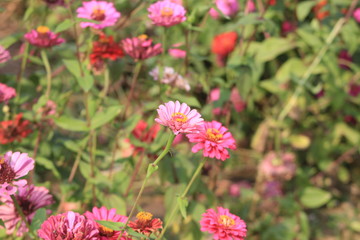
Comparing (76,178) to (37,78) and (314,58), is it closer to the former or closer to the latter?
(37,78)

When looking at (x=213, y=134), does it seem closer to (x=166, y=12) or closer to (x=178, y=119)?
(x=178, y=119)

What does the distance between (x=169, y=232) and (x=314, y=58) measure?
947 mm

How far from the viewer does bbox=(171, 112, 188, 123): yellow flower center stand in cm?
77

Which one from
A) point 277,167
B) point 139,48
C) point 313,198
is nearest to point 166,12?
point 139,48

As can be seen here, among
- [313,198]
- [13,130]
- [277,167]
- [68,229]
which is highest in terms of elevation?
[68,229]

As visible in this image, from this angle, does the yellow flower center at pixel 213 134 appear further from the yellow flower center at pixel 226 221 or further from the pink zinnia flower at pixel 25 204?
the pink zinnia flower at pixel 25 204

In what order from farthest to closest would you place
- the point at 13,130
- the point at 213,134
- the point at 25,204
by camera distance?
the point at 13,130 < the point at 25,204 < the point at 213,134

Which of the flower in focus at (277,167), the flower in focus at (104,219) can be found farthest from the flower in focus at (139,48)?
the flower in focus at (277,167)

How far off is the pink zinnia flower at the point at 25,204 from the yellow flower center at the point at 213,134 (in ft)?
1.13

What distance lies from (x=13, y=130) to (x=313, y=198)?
4.18 feet

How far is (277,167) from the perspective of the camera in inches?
79.7

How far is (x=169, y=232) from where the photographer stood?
200 cm

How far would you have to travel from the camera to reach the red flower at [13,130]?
1229 millimetres

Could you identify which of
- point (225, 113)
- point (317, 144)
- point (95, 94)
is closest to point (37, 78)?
point (95, 94)
